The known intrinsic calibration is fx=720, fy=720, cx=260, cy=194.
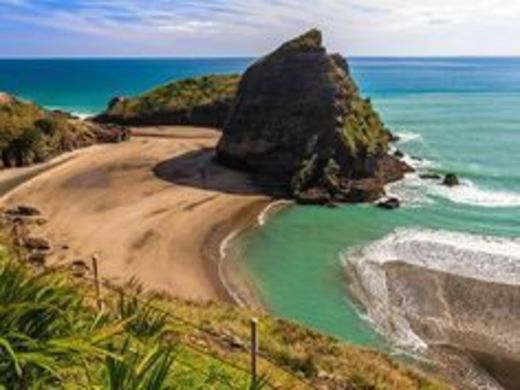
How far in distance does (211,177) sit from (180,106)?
3044 centimetres

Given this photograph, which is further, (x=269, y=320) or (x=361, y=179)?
(x=361, y=179)

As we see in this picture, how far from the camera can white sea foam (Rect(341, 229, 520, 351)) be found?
3109cm

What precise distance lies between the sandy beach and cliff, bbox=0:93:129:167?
1.80m

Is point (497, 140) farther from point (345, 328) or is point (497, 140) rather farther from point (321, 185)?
point (345, 328)

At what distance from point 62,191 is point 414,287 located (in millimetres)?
26780

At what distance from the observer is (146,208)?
152ft

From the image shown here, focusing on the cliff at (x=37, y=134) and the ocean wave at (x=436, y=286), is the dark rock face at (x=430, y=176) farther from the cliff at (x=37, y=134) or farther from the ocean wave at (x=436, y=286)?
the cliff at (x=37, y=134)

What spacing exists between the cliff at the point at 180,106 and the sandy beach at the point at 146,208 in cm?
1379

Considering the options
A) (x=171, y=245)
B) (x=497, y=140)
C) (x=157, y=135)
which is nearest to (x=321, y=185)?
(x=171, y=245)

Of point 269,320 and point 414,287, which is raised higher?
point 269,320

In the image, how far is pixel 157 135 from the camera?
7488 cm

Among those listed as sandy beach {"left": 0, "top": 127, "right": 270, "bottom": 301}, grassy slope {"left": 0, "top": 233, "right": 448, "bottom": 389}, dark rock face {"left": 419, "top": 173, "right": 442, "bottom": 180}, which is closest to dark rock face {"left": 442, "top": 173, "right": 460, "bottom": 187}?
dark rock face {"left": 419, "top": 173, "right": 442, "bottom": 180}

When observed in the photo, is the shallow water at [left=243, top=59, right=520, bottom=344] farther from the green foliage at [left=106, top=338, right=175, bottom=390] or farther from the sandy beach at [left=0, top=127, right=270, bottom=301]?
the green foliage at [left=106, top=338, right=175, bottom=390]

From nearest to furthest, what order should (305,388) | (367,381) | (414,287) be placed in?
1. (305,388)
2. (367,381)
3. (414,287)
